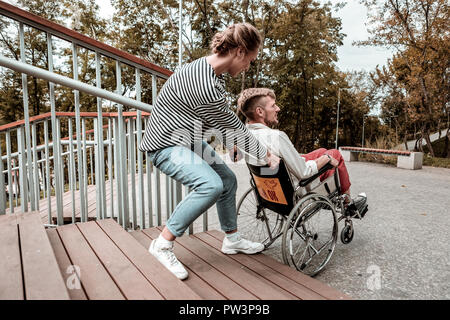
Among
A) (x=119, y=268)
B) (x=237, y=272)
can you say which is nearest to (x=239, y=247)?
(x=237, y=272)

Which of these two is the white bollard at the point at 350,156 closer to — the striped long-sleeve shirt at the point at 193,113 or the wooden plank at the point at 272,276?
the wooden plank at the point at 272,276

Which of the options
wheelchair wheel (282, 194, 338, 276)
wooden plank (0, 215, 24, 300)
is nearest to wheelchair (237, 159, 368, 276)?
wheelchair wheel (282, 194, 338, 276)

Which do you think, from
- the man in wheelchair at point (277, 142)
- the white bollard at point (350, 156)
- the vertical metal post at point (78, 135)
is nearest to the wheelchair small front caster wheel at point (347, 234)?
the man in wheelchair at point (277, 142)

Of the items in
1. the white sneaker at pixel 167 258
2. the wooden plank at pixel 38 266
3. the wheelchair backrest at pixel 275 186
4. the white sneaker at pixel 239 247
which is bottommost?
the white sneaker at pixel 239 247

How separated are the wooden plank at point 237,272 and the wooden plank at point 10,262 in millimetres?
957

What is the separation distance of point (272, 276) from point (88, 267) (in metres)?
0.95

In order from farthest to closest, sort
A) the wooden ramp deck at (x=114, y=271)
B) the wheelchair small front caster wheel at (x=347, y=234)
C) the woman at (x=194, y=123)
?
the wheelchair small front caster wheel at (x=347, y=234) < the woman at (x=194, y=123) < the wooden ramp deck at (x=114, y=271)

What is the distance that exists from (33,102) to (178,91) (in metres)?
12.8

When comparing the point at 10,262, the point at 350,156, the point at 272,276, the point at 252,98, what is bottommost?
the point at 272,276

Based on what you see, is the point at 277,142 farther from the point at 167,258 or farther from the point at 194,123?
the point at 167,258

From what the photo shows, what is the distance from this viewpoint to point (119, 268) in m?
1.46

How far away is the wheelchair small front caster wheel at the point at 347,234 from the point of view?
2.52 metres

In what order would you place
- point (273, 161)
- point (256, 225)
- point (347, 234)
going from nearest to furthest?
point (273, 161)
point (347, 234)
point (256, 225)

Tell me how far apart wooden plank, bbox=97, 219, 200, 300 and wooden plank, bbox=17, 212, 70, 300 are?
13.8 inches
